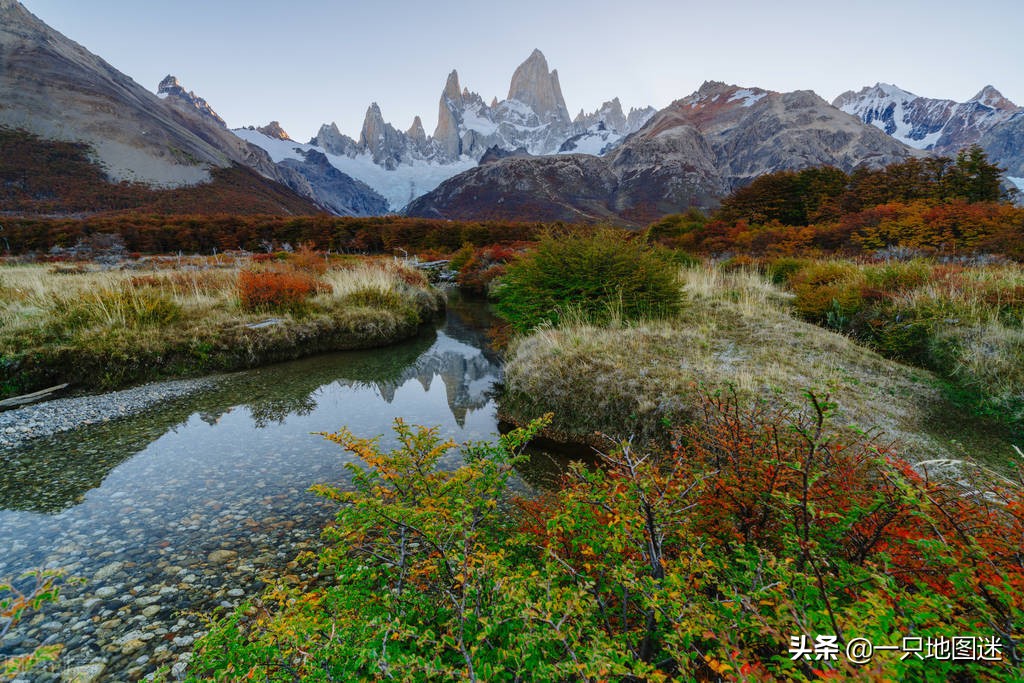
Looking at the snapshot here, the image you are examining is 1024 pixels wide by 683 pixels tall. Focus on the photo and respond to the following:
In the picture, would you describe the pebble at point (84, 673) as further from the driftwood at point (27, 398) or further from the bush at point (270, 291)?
the bush at point (270, 291)

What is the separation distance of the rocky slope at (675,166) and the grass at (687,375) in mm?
100879

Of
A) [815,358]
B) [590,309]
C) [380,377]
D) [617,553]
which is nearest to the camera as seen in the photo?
[617,553]

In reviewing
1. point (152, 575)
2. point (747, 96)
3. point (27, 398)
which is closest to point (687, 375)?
point (152, 575)

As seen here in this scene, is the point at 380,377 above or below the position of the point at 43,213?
below

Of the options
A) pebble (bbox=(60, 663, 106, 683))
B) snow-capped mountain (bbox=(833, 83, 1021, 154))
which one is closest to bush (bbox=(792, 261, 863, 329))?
pebble (bbox=(60, 663, 106, 683))

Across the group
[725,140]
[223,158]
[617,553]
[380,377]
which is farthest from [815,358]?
[725,140]

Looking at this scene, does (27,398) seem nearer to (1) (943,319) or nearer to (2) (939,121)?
(1) (943,319)

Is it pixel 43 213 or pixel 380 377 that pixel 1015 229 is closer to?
pixel 380 377

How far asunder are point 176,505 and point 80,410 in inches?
193

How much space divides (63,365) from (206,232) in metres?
43.0

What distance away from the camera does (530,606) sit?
171cm

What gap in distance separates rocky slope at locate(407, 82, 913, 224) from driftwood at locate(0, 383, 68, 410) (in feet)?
347

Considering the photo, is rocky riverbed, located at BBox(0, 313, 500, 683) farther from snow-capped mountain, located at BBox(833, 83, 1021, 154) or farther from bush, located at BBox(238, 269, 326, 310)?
snow-capped mountain, located at BBox(833, 83, 1021, 154)

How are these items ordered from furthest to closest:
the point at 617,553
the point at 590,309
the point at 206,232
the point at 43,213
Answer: the point at 43,213 → the point at 206,232 → the point at 590,309 → the point at 617,553
